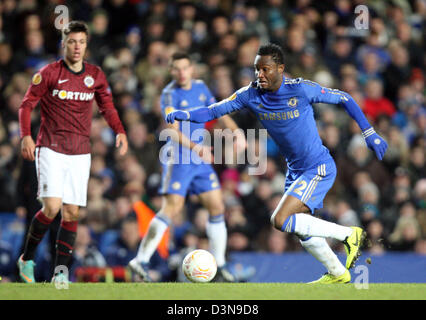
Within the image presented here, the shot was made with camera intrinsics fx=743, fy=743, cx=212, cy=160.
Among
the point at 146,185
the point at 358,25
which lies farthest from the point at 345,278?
the point at 358,25

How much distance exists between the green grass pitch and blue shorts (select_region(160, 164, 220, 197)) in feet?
6.55

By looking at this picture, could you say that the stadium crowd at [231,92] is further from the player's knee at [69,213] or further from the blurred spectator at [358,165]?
the player's knee at [69,213]

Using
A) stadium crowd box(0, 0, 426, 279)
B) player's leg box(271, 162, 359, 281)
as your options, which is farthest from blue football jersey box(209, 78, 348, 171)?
stadium crowd box(0, 0, 426, 279)

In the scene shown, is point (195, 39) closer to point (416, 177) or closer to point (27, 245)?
point (416, 177)

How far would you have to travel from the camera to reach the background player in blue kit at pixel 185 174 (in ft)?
27.4

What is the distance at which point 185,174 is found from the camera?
841 cm

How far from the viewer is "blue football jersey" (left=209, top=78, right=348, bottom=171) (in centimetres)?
686

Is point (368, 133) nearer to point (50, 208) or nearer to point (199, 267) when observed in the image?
point (199, 267)

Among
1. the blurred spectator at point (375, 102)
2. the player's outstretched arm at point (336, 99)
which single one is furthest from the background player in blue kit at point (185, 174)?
the blurred spectator at point (375, 102)

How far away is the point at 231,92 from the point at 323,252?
5248 mm

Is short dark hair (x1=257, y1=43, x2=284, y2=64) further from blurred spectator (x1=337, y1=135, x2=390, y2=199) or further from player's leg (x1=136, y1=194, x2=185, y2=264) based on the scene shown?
blurred spectator (x1=337, y1=135, x2=390, y2=199)

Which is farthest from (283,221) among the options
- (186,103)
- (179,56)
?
(179,56)

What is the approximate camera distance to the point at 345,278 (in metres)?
7.14

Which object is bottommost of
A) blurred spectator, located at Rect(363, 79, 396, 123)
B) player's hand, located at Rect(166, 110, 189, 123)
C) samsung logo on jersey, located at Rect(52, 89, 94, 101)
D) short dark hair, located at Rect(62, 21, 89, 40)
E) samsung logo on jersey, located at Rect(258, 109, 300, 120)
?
player's hand, located at Rect(166, 110, 189, 123)
